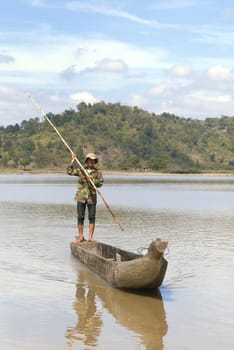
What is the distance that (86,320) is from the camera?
321 inches

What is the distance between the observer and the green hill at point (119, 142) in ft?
409

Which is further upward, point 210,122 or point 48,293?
point 210,122

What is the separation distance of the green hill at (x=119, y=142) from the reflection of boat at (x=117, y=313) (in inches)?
4287

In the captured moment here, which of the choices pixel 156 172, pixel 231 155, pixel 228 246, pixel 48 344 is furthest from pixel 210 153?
pixel 48 344

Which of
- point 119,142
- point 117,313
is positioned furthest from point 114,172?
point 117,313

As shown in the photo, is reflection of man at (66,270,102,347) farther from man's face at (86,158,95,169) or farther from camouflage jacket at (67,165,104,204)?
man's face at (86,158,95,169)

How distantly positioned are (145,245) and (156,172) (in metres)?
105

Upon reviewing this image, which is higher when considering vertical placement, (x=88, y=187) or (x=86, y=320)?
(x=88, y=187)

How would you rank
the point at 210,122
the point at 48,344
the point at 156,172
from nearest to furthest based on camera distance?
1. the point at 48,344
2. the point at 156,172
3. the point at 210,122

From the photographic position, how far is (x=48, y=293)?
959cm

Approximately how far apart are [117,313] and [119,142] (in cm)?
12669

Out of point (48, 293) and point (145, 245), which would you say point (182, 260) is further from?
point (48, 293)

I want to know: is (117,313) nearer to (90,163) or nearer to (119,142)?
(90,163)

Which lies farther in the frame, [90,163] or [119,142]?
[119,142]
